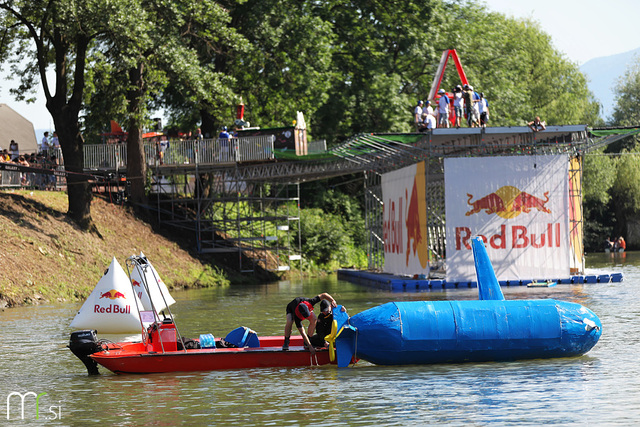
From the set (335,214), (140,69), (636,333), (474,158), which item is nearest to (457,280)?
(474,158)

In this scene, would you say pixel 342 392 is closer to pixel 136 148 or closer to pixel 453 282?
pixel 453 282

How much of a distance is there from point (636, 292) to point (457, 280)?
6953 millimetres

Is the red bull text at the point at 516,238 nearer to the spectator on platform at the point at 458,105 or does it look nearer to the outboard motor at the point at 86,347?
the spectator on platform at the point at 458,105

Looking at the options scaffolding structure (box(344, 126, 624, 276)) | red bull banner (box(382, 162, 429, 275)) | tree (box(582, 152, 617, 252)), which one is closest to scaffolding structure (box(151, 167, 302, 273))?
red bull banner (box(382, 162, 429, 275))

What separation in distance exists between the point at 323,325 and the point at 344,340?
642 mm

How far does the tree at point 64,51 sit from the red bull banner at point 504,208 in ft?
49.6

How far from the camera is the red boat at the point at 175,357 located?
18.5m

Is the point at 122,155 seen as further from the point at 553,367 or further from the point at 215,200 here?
the point at 553,367

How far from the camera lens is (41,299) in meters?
34.5

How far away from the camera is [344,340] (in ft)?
59.8

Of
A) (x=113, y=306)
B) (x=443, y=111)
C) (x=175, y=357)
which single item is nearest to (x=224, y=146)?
(x=443, y=111)

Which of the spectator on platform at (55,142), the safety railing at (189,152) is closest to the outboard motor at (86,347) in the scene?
the safety railing at (189,152)

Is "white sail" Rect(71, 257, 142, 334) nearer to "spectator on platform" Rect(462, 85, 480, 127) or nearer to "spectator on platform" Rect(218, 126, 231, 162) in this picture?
"spectator on platform" Rect(462, 85, 480, 127)

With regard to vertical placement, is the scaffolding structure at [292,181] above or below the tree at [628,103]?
below
